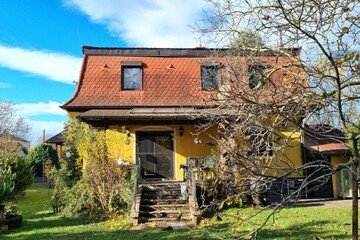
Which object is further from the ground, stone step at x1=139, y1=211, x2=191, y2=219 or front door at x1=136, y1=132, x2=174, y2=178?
front door at x1=136, y1=132, x2=174, y2=178

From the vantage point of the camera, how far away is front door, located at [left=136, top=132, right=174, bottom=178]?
17.2 metres

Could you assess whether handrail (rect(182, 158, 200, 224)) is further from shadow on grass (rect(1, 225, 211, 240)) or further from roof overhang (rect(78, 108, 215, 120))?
roof overhang (rect(78, 108, 215, 120))

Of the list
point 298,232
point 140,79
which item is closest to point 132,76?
point 140,79

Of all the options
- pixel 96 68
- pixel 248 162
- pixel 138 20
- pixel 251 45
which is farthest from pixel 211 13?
pixel 96 68

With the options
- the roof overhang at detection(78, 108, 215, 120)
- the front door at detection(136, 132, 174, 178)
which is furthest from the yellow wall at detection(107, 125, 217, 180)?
the roof overhang at detection(78, 108, 215, 120)

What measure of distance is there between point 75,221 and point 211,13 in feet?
27.9

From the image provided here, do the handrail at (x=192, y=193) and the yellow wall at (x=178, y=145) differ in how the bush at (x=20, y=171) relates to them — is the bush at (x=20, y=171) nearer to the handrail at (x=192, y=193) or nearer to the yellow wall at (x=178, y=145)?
the yellow wall at (x=178, y=145)


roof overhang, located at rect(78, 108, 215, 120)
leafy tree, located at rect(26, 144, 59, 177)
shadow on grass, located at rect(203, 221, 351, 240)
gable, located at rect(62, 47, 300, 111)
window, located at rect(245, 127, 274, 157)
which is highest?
gable, located at rect(62, 47, 300, 111)

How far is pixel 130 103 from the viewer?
17.6 meters

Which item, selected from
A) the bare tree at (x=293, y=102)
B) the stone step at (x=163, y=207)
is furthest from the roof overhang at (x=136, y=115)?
the bare tree at (x=293, y=102)

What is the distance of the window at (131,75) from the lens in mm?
18656

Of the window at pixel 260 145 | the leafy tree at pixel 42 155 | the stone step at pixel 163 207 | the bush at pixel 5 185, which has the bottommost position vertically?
the stone step at pixel 163 207

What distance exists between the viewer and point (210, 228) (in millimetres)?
9586

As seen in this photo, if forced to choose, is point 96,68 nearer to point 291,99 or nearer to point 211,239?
point 211,239
